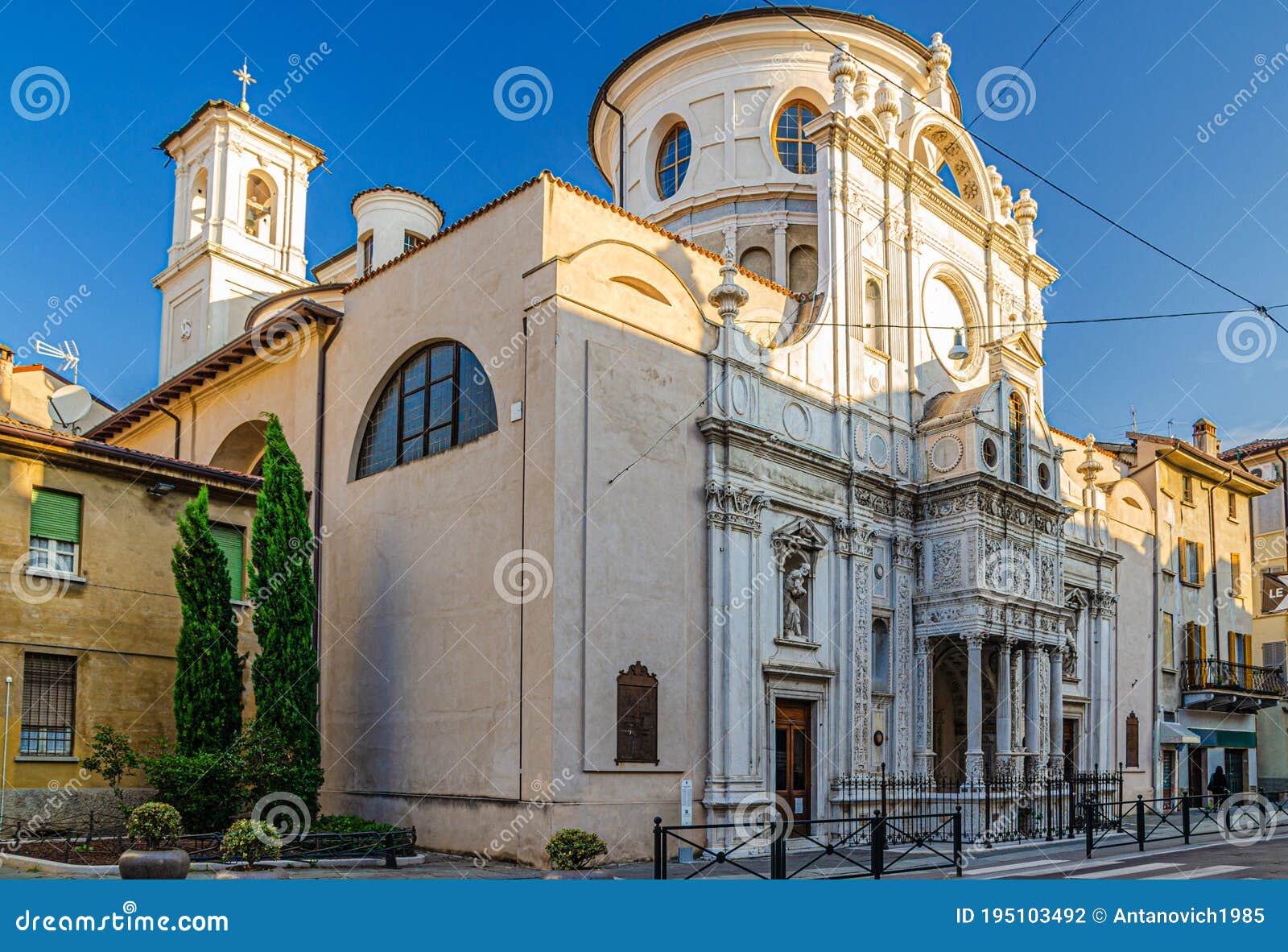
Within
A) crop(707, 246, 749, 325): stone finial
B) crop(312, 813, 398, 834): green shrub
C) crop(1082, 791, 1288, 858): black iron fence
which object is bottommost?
crop(1082, 791, 1288, 858): black iron fence

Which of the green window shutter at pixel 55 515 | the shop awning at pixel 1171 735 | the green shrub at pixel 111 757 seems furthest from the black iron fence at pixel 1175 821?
the green window shutter at pixel 55 515

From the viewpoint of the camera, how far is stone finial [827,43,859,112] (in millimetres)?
25953

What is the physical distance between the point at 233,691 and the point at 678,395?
8.60 m

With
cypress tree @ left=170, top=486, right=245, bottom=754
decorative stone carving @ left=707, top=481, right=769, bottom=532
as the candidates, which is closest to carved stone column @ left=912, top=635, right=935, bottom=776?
decorative stone carving @ left=707, top=481, right=769, bottom=532

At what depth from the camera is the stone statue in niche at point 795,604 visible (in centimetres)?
2269

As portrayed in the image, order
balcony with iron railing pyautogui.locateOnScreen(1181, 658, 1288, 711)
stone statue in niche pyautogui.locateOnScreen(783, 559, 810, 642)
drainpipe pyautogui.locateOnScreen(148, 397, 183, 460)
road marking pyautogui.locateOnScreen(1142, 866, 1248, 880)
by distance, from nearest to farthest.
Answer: road marking pyautogui.locateOnScreen(1142, 866, 1248, 880) → stone statue in niche pyautogui.locateOnScreen(783, 559, 810, 642) → drainpipe pyautogui.locateOnScreen(148, 397, 183, 460) → balcony with iron railing pyautogui.locateOnScreen(1181, 658, 1288, 711)

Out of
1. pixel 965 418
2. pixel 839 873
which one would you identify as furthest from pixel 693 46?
pixel 839 873

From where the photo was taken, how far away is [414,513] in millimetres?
22188

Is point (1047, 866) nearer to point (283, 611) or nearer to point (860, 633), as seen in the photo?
point (860, 633)

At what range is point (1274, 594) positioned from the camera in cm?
3950

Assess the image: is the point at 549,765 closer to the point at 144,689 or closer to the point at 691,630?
the point at 691,630

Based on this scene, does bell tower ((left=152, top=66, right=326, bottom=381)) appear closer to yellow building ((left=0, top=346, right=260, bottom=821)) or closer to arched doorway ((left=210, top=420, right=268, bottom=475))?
arched doorway ((left=210, top=420, right=268, bottom=475))

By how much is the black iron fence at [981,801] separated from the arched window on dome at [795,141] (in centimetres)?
1471

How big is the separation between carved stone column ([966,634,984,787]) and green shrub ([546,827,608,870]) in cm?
990
